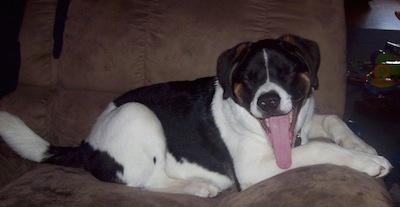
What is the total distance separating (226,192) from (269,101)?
797 mm

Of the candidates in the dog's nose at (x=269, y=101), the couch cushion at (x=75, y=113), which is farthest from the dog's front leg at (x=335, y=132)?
the couch cushion at (x=75, y=113)

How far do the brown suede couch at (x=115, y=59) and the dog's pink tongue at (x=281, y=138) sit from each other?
0.31 m

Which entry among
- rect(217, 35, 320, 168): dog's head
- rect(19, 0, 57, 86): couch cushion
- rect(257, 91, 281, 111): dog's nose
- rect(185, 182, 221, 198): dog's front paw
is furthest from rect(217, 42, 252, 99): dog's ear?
rect(19, 0, 57, 86): couch cushion

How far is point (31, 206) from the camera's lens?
227 cm

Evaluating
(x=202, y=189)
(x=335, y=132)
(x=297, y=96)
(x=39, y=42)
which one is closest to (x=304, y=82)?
(x=297, y=96)

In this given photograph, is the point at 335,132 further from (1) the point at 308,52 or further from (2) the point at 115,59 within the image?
(2) the point at 115,59

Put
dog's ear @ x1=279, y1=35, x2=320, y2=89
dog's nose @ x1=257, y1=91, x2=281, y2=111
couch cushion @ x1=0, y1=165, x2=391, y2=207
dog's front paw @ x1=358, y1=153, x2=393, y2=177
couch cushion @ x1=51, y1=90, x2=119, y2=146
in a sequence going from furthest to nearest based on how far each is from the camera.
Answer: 1. couch cushion @ x1=51, y1=90, x2=119, y2=146
2. dog's ear @ x1=279, y1=35, x2=320, y2=89
3. dog's nose @ x1=257, y1=91, x2=281, y2=111
4. dog's front paw @ x1=358, y1=153, x2=393, y2=177
5. couch cushion @ x1=0, y1=165, x2=391, y2=207

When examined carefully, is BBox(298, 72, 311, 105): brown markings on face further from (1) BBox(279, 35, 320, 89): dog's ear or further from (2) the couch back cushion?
(2) the couch back cushion

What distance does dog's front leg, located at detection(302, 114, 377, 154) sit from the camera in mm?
2361

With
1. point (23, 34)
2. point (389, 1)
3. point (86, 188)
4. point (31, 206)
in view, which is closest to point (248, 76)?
point (86, 188)

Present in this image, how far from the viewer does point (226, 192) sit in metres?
2.74

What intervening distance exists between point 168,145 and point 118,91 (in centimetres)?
68

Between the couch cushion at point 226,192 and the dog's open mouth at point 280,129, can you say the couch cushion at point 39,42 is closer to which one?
the couch cushion at point 226,192

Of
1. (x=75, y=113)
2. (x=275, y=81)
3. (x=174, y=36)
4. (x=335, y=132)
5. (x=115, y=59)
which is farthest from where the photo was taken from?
(x=75, y=113)
